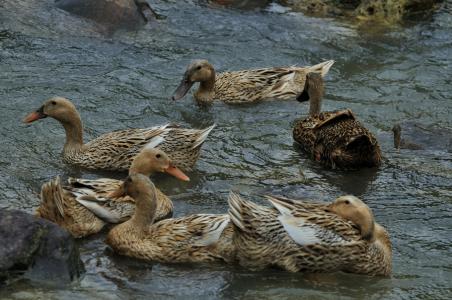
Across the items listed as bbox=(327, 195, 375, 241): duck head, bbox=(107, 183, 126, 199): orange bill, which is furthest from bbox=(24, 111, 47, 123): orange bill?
bbox=(327, 195, 375, 241): duck head

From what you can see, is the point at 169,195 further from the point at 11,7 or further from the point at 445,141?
the point at 11,7

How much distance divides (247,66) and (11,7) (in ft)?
13.7

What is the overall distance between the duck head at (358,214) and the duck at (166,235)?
3.28 feet

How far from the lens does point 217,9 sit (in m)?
16.7

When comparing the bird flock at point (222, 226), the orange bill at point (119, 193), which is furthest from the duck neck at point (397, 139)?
the orange bill at point (119, 193)

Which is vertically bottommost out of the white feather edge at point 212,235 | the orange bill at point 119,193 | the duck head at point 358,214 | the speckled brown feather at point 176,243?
the speckled brown feather at point 176,243

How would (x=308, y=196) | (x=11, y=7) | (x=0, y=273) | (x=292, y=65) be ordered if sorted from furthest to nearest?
1. (x=11, y=7)
2. (x=292, y=65)
3. (x=308, y=196)
4. (x=0, y=273)

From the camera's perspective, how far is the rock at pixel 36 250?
777 centimetres

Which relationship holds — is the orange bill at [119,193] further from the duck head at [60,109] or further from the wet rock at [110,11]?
the wet rock at [110,11]

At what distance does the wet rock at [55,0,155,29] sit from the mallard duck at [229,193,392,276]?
7.73m

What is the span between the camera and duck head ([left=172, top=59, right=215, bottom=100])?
1320cm

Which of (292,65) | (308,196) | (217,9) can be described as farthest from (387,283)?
(217,9)

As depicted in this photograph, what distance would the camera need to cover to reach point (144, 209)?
8836 mm

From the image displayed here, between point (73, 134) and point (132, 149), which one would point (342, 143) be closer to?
point (132, 149)
